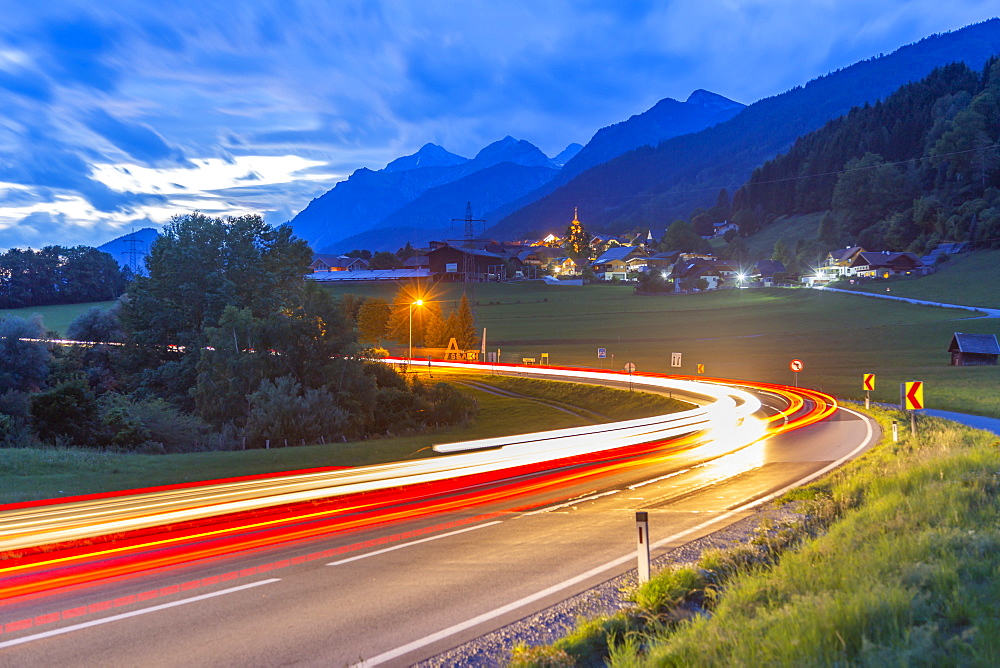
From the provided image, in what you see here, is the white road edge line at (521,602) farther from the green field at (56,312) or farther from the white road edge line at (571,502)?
the green field at (56,312)

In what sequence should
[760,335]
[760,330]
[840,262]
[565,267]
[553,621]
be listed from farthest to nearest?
[565,267] → [840,262] → [760,330] → [760,335] → [553,621]

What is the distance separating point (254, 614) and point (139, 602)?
1760 millimetres

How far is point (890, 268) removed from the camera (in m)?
139

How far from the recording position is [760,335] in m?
87.1

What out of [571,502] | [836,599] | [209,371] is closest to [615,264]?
[209,371]

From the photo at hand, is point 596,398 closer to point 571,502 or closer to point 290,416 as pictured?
point 290,416

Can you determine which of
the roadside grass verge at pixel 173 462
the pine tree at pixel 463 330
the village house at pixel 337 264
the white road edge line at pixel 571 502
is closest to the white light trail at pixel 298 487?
the roadside grass verge at pixel 173 462

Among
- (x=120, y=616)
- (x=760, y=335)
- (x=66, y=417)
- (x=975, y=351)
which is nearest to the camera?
(x=120, y=616)

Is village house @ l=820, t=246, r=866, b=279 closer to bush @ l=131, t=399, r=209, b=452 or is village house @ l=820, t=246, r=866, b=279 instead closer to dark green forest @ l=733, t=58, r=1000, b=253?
dark green forest @ l=733, t=58, r=1000, b=253

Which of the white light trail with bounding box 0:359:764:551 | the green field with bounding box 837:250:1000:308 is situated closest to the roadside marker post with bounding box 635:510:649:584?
the white light trail with bounding box 0:359:764:551

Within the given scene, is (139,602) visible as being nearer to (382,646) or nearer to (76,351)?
(382,646)

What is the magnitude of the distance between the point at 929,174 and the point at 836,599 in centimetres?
19338

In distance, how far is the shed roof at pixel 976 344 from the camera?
199 ft

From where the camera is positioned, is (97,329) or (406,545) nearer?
(406,545)
